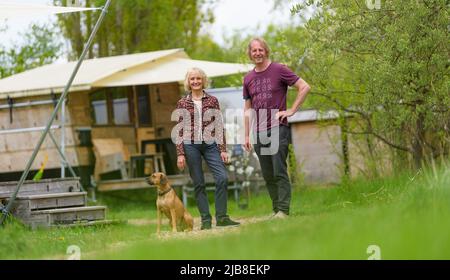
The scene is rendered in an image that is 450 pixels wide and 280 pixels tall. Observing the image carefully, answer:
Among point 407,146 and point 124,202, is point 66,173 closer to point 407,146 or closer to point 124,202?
point 124,202

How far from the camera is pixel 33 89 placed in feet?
45.3

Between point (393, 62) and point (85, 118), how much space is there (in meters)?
6.91

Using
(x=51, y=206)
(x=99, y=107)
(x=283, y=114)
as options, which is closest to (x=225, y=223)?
(x=283, y=114)

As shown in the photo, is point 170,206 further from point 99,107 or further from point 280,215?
point 99,107

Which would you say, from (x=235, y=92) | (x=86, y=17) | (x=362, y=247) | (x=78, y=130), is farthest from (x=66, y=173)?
(x=362, y=247)

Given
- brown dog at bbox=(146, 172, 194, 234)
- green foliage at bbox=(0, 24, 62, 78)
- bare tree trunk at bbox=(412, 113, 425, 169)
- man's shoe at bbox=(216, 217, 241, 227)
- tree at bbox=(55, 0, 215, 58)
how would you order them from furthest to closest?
1. tree at bbox=(55, 0, 215, 58)
2. green foliage at bbox=(0, 24, 62, 78)
3. bare tree trunk at bbox=(412, 113, 425, 169)
4. brown dog at bbox=(146, 172, 194, 234)
5. man's shoe at bbox=(216, 217, 241, 227)

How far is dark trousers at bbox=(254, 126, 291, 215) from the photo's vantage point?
8.36 metres

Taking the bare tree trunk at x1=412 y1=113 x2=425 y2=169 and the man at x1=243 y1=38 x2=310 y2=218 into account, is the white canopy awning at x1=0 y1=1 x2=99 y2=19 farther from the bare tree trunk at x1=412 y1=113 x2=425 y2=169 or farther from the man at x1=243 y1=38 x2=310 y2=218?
the bare tree trunk at x1=412 y1=113 x2=425 y2=169

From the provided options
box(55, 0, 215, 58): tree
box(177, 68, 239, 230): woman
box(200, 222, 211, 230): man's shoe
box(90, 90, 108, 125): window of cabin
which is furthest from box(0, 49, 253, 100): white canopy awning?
box(55, 0, 215, 58): tree

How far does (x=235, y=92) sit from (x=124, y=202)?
9.18 feet

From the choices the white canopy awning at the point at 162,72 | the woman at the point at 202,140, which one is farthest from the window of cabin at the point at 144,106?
the woman at the point at 202,140

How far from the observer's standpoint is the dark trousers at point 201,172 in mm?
8406

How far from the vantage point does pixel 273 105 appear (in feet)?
27.5

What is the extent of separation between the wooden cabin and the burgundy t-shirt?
5.43 metres
